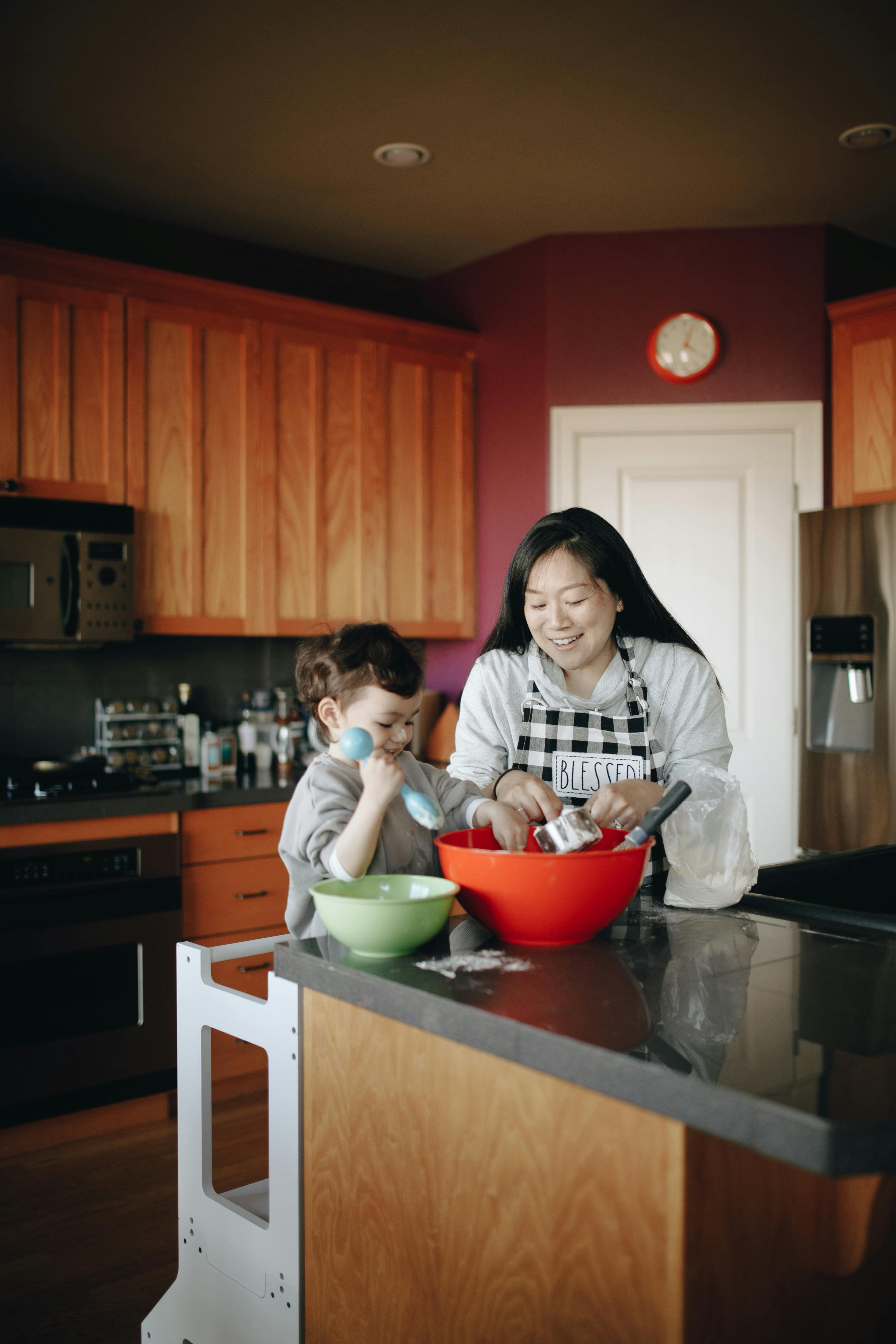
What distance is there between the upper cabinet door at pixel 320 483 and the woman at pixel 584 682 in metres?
1.57

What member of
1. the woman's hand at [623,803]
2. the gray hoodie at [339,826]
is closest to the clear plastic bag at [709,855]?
the woman's hand at [623,803]

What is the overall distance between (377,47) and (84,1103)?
2.64 metres

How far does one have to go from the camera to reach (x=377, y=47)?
2420 mm

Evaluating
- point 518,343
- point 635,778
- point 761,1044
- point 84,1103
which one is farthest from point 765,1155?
point 518,343

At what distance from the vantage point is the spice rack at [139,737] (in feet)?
10.8

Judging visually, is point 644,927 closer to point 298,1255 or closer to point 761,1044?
point 761,1044

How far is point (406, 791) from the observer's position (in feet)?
3.88

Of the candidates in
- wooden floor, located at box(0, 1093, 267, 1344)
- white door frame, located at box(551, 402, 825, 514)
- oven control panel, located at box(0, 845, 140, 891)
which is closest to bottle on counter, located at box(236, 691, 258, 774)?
oven control panel, located at box(0, 845, 140, 891)

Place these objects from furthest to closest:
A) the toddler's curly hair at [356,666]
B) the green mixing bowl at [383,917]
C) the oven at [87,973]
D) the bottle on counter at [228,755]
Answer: the bottle on counter at [228,755]
the oven at [87,973]
the toddler's curly hair at [356,666]
the green mixing bowl at [383,917]

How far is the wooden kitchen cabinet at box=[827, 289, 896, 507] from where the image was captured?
3256 mm

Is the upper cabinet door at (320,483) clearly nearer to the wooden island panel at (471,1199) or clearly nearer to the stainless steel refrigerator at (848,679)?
the stainless steel refrigerator at (848,679)

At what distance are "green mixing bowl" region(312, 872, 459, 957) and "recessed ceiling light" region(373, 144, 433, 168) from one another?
7.85 feet

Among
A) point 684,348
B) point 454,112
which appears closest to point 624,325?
point 684,348

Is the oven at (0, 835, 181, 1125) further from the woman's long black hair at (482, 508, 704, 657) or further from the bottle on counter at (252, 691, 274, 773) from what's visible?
the woman's long black hair at (482, 508, 704, 657)
